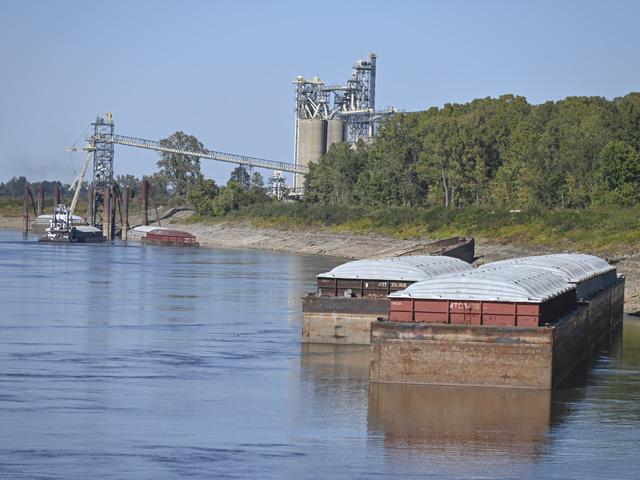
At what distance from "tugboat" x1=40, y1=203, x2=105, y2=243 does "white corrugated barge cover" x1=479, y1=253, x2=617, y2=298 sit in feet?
333

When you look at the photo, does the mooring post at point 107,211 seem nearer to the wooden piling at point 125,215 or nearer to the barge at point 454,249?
the wooden piling at point 125,215

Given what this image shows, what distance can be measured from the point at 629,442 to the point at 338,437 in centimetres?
756

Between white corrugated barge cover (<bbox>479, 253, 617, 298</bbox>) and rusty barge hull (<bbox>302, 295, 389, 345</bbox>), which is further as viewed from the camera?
white corrugated barge cover (<bbox>479, 253, 617, 298</bbox>)

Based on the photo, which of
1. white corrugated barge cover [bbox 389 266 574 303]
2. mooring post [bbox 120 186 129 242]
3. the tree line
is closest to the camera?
white corrugated barge cover [bbox 389 266 574 303]

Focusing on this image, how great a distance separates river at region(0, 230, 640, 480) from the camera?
32.2m

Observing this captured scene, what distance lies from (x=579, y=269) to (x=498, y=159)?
94.6 meters

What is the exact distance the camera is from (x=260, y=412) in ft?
127

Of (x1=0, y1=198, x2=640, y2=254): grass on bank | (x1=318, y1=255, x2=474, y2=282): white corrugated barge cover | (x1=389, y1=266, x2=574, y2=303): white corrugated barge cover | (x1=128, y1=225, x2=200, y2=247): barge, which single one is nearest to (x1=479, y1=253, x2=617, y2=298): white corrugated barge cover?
(x1=318, y1=255, x2=474, y2=282): white corrugated barge cover

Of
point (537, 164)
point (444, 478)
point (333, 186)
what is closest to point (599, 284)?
point (444, 478)

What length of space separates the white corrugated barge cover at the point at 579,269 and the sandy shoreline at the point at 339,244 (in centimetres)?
794

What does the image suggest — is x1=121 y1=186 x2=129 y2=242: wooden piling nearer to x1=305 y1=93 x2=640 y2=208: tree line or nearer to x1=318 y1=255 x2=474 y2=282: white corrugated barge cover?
x1=305 y1=93 x2=640 y2=208: tree line

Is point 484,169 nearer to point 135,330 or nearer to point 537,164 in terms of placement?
point 537,164

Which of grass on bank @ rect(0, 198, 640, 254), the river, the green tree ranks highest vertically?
the green tree

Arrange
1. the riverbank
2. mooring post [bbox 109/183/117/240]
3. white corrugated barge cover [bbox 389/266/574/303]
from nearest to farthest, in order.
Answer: white corrugated barge cover [bbox 389/266/574/303], the riverbank, mooring post [bbox 109/183/117/240]
